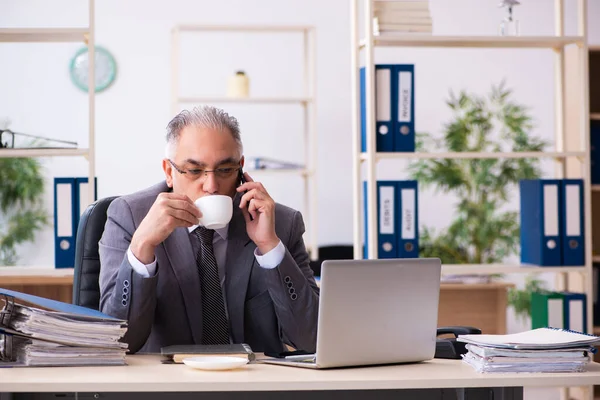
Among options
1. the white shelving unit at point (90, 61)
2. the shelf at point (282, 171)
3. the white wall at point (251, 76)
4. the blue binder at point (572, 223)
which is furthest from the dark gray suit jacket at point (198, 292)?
the white wall at point (251, 76)

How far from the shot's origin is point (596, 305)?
4340 millimetres

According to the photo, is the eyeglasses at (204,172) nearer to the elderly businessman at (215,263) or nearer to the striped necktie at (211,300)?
the elderly businessman at (215,263)

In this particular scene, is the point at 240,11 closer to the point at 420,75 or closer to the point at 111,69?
the point at 111,69

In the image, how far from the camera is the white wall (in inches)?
242

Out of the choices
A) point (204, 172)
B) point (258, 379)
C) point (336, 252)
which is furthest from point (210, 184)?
point (336, 252)

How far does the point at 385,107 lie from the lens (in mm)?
3658

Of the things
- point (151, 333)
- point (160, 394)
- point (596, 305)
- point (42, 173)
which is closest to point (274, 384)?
point (160, 394)

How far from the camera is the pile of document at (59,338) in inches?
65.3

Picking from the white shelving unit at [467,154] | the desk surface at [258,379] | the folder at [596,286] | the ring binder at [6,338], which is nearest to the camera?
the desk surface at [258,379]

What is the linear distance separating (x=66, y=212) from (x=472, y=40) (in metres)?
1.91

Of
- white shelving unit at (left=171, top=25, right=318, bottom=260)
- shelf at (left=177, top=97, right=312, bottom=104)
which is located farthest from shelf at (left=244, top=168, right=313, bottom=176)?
shelf at (left=177, top=97, right=312, bottom=104)

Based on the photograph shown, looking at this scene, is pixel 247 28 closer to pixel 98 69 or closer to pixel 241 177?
pixel 98 69

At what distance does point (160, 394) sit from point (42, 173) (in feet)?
15.3

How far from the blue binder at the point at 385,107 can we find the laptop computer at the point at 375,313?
1999 mm
